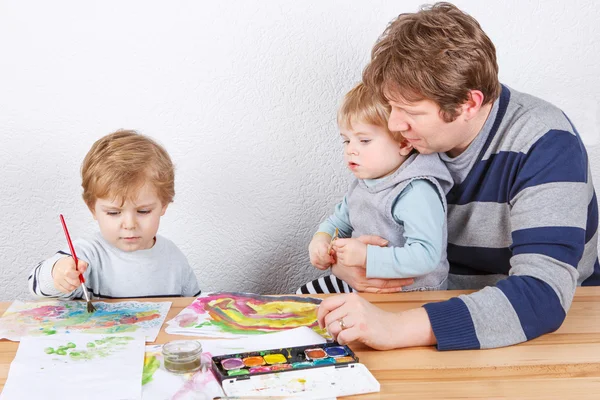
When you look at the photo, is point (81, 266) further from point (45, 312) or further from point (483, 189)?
point (483, 189)

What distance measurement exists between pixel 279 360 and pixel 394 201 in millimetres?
560

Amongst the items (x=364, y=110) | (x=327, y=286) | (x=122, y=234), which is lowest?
(x=327, y=286)

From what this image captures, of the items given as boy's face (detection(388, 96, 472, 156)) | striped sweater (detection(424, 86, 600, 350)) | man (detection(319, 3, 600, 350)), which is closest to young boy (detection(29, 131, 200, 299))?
man (detection(319, 3, 600, 350))

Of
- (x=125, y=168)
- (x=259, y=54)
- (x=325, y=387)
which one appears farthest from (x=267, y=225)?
(x=325, y=387)

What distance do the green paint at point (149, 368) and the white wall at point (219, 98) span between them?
864mm

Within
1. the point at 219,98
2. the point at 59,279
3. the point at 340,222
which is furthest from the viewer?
the point at 219,98

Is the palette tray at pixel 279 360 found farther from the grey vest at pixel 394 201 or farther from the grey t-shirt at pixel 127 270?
the grey t-shirt at pixel 127 270

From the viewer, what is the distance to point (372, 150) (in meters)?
1.64

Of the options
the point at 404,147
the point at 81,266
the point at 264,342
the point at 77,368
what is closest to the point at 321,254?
the point at 404,147

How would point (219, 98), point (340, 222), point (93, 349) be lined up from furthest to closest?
point (219, 98) < point (340, 222) < point (93, 349)

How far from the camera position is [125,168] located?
1620mm

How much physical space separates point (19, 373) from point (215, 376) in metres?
0.32

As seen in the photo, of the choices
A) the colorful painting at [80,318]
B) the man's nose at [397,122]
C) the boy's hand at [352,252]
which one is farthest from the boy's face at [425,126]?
the colorful painting at [80,318]

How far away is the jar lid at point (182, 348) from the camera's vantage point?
1.22m
